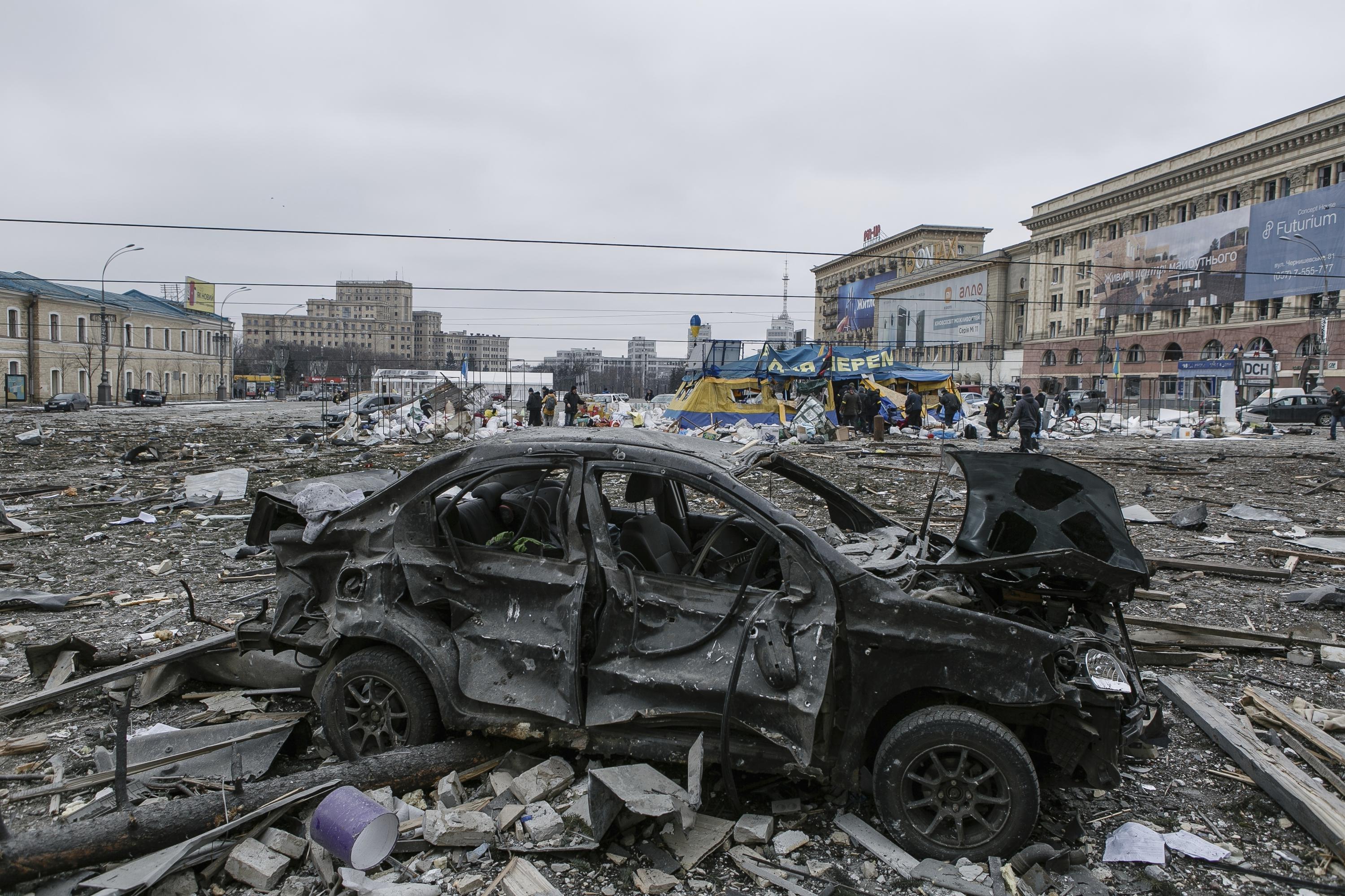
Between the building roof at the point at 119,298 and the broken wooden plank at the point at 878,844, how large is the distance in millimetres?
57657

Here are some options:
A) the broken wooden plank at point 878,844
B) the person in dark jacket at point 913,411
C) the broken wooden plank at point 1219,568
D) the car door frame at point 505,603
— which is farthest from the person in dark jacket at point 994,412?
the car door frame at point 505,603

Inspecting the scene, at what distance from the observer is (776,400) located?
2852 cm

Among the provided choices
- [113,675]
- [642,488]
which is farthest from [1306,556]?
[113,675]

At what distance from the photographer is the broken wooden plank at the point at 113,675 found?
4.18 m

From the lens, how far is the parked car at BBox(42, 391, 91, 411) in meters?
41.7

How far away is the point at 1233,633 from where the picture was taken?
229 inches

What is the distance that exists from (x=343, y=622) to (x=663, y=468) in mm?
1736

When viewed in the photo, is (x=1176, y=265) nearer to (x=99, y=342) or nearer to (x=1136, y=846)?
(x=1136, y=846)

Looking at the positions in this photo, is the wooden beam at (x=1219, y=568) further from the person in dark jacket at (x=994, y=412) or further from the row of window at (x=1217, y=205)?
the row of window at (x=1217, y=205)

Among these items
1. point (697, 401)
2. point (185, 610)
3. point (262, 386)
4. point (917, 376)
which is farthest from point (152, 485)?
point (262, 386)

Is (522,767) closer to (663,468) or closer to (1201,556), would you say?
(663,468)

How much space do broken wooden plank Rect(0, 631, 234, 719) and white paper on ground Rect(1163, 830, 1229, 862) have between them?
16.3 feet

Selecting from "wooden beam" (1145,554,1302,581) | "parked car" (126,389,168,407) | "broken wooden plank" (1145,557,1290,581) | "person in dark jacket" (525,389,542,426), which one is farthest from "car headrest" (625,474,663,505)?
"parked car" (126,389,168,407)

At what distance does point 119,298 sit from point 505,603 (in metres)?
78.0
